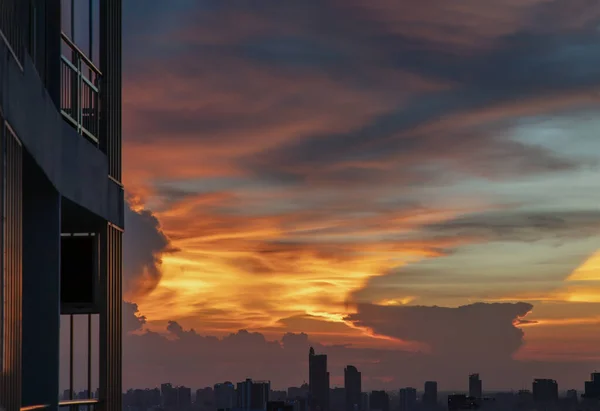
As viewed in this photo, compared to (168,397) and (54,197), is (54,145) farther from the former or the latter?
(168,397)

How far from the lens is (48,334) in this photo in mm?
16828

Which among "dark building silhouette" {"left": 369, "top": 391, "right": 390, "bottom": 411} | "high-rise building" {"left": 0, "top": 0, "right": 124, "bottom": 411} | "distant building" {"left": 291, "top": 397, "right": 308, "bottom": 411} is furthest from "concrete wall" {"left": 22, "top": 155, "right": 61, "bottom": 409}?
"dark building silhouette" {"left": 369, "top": 391, "right": 390, "bottom": 411}

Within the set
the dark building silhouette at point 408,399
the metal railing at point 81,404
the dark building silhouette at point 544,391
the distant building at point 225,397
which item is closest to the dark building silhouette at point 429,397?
the dark building silhouette at point 408,399

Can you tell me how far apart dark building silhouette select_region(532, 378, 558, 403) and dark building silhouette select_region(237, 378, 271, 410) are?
83.7 ft

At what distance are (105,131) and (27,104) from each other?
6.42 meters

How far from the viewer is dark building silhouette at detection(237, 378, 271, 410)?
94.0 metres

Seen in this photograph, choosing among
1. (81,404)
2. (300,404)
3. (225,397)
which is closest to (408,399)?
(300,404)

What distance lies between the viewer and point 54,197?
55.3 feet

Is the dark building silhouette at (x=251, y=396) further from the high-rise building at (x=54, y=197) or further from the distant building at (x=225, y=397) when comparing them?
the high-rise building at (x=54, y=197)

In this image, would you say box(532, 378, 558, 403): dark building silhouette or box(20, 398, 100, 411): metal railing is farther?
box(532, 378, 558, 403): dark building silhouette

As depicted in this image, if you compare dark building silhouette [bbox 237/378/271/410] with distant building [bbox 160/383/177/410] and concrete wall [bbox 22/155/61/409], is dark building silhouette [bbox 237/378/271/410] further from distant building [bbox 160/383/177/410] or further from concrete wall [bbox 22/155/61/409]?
concrete wall [bbox 22/155/61/409]

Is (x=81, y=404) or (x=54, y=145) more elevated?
(x=54, y=145)

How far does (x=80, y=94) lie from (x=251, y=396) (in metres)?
77.8

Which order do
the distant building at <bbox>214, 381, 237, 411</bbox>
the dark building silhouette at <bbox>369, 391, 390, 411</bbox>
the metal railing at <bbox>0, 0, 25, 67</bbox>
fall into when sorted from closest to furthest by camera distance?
the metal railing at <bbox>0, 0, 25, 67</bbox> < the distant building at <bbox>214, 381, 237, 411</bbox> < the dark building silhouette at <bbox>369, 391, 390, 411</bbox>
